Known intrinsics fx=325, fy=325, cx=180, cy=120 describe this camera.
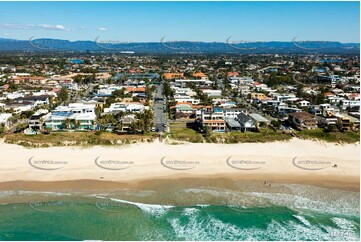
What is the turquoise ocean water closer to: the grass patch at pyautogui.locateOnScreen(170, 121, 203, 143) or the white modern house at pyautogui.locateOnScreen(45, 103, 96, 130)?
the grass patch at pyautogui.locateOnScreen(170, 121, 203, 143)

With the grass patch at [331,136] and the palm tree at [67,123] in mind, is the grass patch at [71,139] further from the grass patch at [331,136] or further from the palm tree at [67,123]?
the grass patch at [331,136]

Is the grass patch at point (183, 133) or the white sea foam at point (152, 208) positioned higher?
the grass patch at point (183, 133)

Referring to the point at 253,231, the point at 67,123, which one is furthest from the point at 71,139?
the point at 253,231

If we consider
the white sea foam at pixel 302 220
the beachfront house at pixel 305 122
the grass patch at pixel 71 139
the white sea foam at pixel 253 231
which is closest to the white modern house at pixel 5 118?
the grass patch at pixel 71 139

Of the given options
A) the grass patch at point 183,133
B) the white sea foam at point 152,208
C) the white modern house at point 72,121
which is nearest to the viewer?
the white sea foam at point 152,208

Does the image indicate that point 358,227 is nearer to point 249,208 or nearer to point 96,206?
point 249,208

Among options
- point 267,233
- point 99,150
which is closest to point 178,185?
point 267,233
